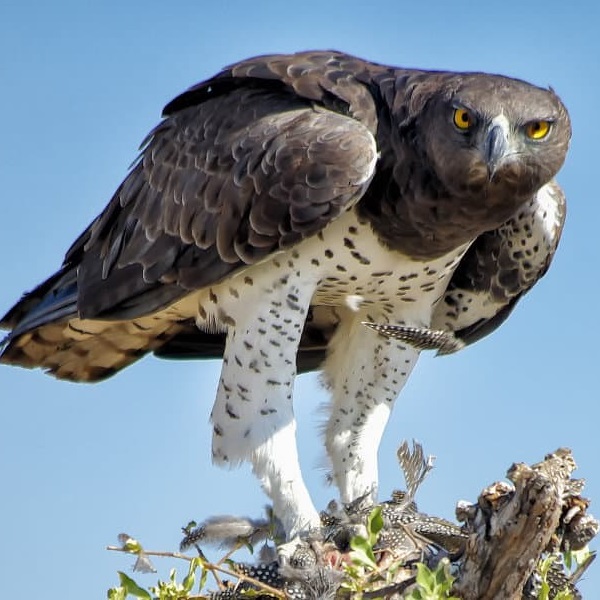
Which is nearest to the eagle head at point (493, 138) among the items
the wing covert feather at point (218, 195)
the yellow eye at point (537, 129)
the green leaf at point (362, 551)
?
the yellow eye at point (537, 129)

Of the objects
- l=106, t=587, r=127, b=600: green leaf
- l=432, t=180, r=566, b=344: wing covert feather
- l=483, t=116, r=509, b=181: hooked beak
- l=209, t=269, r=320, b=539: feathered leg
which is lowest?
l=106, t=587, r=127, b=600: green leaf

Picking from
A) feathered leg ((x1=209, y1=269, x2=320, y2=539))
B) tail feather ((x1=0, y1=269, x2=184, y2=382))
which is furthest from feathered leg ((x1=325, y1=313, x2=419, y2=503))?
tail feather ((x1=0, y1=269, x2=184, y2=382))

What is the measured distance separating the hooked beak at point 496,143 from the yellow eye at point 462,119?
0.16 m

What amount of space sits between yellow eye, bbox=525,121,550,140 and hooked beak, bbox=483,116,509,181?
0.56ft

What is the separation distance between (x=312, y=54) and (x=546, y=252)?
71.4 inches

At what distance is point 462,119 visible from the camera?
7.63m

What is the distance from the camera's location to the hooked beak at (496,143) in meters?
7.45

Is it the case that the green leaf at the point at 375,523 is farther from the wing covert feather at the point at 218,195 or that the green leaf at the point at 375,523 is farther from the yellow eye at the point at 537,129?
the yellow eye at the point at 537,129

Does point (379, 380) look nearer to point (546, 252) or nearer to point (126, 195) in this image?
point (546, 252)

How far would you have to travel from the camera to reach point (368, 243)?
7.99 metres

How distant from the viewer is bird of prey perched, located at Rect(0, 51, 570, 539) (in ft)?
25.2

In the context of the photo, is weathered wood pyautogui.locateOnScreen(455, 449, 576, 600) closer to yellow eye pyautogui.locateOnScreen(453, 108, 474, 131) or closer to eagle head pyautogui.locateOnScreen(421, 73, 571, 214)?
eagle head pyautogui.locateOnScreen(421, 73, 571, 214)

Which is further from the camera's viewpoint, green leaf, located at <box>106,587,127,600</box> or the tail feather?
the tail feather

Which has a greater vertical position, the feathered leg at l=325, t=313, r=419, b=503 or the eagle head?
the eagle head
